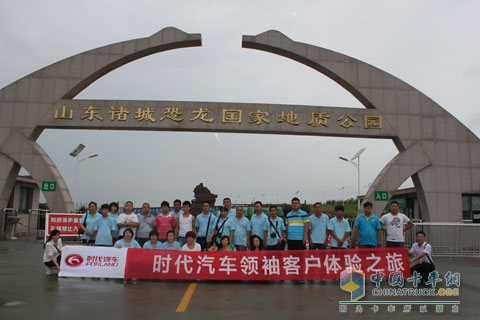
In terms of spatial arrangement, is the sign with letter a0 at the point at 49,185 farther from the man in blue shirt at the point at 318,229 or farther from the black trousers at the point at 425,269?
the black trousers at the point at 425,269

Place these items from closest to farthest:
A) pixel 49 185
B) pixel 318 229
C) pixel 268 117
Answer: pixel 318 229 < pixel 49 185 < pixel 268 117

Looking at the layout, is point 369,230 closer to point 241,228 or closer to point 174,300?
point 241,228

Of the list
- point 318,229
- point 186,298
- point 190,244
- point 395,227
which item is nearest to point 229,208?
point 190,244

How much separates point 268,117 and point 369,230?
703 cm

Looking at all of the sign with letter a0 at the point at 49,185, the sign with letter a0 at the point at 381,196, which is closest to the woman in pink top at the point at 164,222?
the sign with letter a0 at the point at 49,185

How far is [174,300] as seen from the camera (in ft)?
18.2

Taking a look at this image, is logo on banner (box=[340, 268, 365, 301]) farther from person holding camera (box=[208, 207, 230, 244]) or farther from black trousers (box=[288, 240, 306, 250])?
person holding camera (box=[208, 207, 230, 244])

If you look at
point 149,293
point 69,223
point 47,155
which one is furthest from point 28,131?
point 149,293

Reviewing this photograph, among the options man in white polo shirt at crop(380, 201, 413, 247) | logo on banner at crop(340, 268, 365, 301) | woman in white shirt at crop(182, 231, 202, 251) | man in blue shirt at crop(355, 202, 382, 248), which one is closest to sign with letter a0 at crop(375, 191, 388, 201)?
man in white polo shirt at crop(380, 201, 413, 247)

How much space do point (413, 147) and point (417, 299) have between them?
29.8 ft

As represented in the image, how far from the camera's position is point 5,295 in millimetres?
5742

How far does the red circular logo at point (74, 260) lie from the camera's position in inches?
283

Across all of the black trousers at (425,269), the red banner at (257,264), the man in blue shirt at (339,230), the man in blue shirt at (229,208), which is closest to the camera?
the red banner at (257,264)

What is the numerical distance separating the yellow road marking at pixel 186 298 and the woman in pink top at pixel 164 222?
144cm
